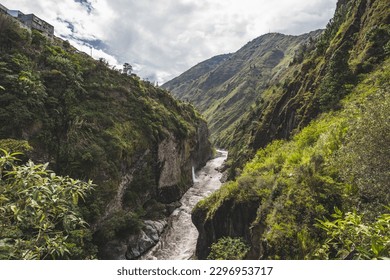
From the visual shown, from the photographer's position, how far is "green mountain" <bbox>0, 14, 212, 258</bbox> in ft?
105

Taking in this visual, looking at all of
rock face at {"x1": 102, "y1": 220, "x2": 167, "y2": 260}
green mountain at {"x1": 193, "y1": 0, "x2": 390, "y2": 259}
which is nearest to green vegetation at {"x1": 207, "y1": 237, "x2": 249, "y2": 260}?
green mountain at {"x1": 193, "y1": 0, "x2": 390, "y2": 259}

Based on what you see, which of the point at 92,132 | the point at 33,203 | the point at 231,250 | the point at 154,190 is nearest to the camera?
the point at 33,203

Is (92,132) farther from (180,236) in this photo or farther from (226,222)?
(226,222)

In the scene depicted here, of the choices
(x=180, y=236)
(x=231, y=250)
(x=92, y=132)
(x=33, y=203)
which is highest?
(x=92, y=132)

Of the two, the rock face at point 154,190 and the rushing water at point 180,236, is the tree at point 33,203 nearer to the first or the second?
the rock face at point 154,190

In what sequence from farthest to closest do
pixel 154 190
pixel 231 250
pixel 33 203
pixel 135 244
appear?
1. pixel 154 190
2. pixel 135 244
3. pixel 231 250
4. pixel 33 203

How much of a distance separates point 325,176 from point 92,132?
32711 mm

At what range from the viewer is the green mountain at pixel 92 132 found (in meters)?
31.9

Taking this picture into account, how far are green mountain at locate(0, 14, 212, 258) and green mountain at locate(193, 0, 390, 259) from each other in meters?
12.7

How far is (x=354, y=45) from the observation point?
38.5m

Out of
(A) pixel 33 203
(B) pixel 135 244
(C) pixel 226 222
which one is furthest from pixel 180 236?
(A) pixel 33 203

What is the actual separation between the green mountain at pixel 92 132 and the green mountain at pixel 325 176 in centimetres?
1269

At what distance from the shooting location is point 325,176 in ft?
52.7

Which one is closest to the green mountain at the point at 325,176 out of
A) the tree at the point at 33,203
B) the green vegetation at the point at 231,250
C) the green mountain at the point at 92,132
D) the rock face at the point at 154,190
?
the green vegetation at the point at 231,250
